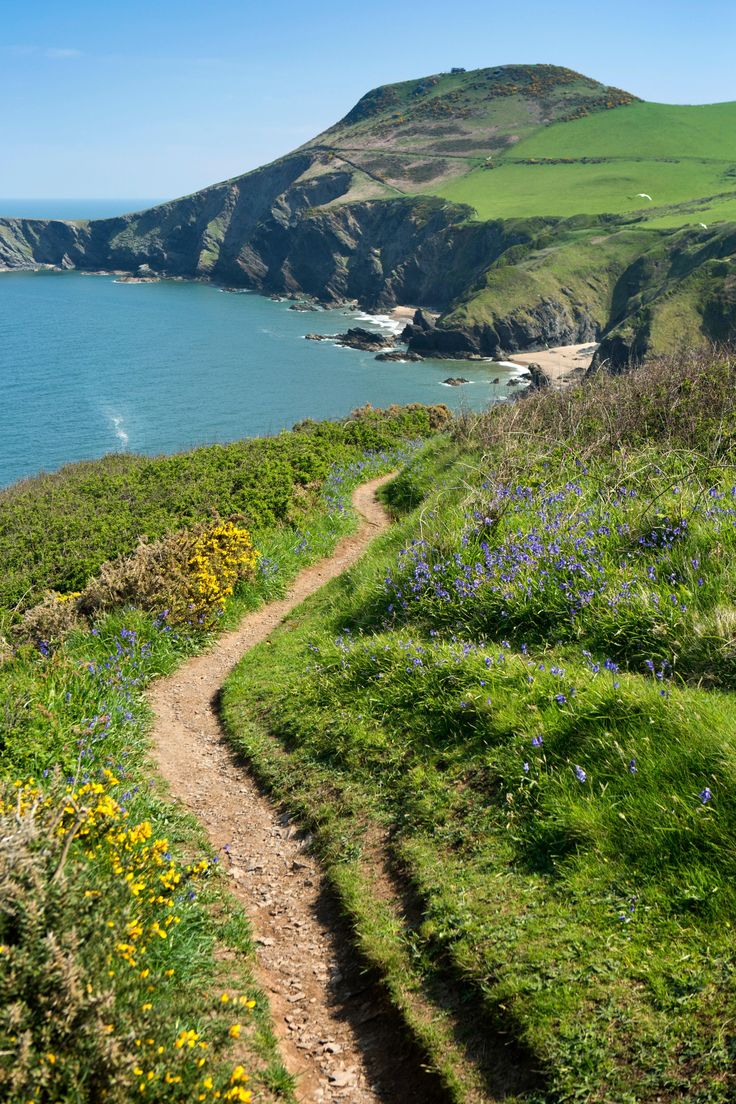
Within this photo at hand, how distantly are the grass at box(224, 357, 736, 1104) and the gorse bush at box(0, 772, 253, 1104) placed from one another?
57.8 inches

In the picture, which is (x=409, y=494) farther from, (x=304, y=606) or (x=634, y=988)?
(x=634, y=988)

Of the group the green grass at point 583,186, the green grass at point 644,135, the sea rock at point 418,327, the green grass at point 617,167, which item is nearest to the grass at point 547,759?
the sea rock at point 418,327

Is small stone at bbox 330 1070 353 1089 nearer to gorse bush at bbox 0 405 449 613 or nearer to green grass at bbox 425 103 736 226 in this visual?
gorse bush at bbox 0 405 449 613

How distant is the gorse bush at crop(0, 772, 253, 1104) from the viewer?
11.4 ft

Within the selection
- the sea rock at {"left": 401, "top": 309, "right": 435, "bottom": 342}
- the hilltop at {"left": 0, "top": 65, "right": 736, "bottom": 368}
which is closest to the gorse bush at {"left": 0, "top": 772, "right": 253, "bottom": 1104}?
the hilltop at {"left": 0, "top": 65, "right": 736, "bottom": 368}

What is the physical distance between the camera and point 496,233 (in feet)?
425

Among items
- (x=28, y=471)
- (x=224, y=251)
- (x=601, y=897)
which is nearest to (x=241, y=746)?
(x=601, y=897)

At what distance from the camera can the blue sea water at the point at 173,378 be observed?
62094 millimetres

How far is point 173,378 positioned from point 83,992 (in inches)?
3326

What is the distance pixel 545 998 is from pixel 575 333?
11067 centimetres

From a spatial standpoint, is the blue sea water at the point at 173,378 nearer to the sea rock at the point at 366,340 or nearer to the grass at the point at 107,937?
the sea rock at the point at 366,340

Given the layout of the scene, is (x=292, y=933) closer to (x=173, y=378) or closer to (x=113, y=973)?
(x=113, y=973)

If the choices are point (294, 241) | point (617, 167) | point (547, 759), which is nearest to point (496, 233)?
point (294, 241)

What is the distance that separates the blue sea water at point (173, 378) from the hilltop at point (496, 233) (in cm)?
1535
